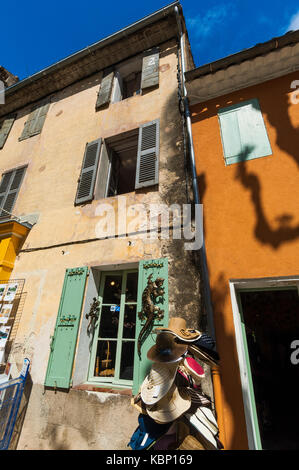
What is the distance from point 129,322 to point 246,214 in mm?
2469

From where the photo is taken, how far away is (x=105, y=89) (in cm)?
603

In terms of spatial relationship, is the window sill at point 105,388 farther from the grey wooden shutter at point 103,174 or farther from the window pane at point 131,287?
the grey wooden shutter at point 103,174

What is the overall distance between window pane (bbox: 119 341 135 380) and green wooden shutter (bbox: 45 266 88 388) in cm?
76

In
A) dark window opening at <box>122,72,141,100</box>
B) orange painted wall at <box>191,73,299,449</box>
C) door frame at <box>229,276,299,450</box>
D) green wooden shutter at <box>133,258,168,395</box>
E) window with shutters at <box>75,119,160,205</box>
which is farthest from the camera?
dark window opening at <box>122,72,141,100</box>

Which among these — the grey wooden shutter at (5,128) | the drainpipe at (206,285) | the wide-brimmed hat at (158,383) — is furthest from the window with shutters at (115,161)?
the grey wooden shutter at (5,128)

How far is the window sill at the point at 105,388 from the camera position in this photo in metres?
2.90

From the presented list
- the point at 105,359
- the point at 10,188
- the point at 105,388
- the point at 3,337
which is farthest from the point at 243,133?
the point at 10,188

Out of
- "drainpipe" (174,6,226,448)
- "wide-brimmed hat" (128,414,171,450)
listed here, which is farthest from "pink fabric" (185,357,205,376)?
"wide-brimmed hat" (128,414,171,450)

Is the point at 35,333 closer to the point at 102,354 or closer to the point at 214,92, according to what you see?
the point at 102,354

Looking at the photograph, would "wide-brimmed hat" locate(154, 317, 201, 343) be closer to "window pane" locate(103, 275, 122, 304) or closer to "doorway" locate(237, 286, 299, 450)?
"doorway" locate(237, 286, 299, 450)

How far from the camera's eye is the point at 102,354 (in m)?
3.57

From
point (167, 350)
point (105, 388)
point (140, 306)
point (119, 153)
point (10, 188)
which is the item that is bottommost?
point (105, 388)

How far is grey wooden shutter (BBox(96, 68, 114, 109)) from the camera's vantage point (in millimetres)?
5774

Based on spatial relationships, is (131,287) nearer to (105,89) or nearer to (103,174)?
(103,174)
